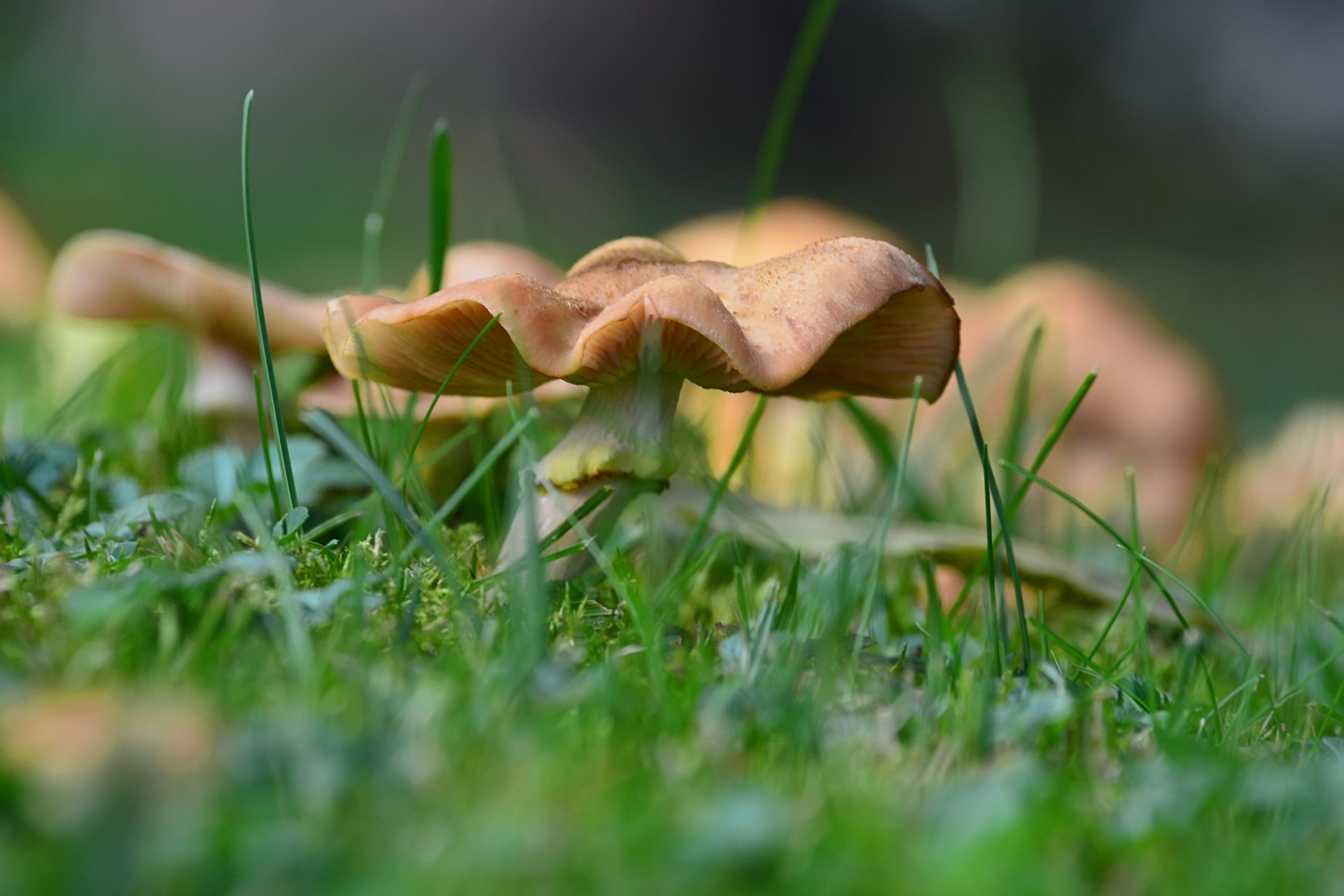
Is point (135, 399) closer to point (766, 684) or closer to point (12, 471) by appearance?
point (12, 471)

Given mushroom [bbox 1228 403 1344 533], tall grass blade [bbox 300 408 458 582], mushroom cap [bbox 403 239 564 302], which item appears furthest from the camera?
mushroom [bbox 1228 403 1344 533]

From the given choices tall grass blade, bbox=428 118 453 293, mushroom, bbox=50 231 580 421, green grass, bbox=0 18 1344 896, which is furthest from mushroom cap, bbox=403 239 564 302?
green grass, bbox=0 18 1344 896

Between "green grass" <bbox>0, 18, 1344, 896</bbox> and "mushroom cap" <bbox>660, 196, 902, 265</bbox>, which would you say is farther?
"mushroom cap" <bbox>660, 196, 902, 265</bbox>

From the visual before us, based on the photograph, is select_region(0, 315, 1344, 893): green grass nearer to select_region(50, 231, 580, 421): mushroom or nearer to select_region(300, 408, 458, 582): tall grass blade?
select_region(300, 408, 458, 582): tall grass blade

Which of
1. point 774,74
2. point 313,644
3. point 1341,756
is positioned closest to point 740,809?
point 313,644

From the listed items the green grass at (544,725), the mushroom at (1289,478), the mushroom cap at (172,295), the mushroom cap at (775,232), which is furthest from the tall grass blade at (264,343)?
the mushroom at (1289,478)

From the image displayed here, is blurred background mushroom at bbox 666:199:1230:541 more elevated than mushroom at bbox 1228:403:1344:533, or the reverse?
blurred background mushroom at bbox 666:199:1230:541

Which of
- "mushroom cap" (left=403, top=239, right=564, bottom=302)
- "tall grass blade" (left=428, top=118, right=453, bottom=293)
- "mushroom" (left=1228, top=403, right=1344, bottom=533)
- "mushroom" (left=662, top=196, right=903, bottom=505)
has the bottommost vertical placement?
"mushroom" (left=1228, top=403, right=1344, bottom=533)
